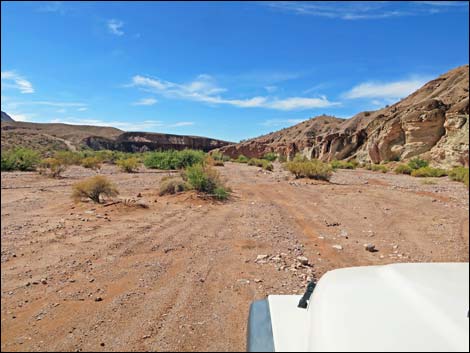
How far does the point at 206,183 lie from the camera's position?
869cm

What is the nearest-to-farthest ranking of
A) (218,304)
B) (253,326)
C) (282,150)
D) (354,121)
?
(253,326) < (218,304) < (354,121) < (282,150)

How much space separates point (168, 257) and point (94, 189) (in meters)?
3.45

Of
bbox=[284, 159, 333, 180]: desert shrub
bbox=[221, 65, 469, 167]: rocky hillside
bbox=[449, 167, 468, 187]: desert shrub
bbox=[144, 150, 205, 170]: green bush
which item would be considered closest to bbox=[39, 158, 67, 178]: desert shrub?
bbox=[449, 167, 468, 187]: desert shrub

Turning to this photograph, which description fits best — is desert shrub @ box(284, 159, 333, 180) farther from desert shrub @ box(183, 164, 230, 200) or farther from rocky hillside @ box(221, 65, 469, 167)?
desert shrub @ box(183, 164, 230, 200)

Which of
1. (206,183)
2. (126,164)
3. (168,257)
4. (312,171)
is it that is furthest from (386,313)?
(312,171)

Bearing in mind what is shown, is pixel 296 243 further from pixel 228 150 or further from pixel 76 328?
pixel 228 150

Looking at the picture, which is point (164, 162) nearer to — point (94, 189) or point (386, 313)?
point (94, 189)

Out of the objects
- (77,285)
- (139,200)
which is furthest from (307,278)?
(139,200)

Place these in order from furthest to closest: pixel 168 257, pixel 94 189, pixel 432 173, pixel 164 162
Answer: pixel 164 162
pixel 432 173
pixel 94 189
pixel 168 257

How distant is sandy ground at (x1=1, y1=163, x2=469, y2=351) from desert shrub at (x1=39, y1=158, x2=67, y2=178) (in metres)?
0.25

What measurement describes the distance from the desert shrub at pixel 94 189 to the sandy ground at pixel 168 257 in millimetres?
189

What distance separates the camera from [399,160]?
25.2 meters

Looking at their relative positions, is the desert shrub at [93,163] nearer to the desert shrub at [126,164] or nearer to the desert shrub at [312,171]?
the desert shrub at [126,164]

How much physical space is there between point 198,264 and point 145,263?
50 cm
